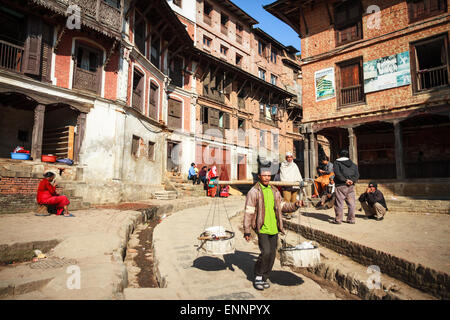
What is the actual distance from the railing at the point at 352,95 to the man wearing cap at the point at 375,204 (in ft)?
26.1

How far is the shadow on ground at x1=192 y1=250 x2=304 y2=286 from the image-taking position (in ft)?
13.9

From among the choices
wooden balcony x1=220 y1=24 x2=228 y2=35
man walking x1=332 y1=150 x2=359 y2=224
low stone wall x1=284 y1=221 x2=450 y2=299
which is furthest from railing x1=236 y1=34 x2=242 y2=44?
low stone wall x1=284 y1=221 x2=450 y2=299

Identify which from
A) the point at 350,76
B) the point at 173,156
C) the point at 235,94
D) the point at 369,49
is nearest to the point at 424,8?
the point at 369,49

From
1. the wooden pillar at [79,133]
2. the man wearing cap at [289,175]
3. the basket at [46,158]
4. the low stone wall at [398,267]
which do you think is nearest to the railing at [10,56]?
the wooden pillar at [79,133]

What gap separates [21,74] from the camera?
1084 centimetres

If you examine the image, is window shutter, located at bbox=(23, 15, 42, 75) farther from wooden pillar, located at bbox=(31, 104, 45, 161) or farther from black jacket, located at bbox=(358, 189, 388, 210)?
black jacket, located at bbox=(358, 189, 388, 210)

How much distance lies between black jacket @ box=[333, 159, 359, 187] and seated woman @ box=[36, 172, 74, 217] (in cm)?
822

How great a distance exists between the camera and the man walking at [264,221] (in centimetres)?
391

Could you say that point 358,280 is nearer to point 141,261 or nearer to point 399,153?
point 141,261

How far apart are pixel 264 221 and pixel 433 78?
13.4m

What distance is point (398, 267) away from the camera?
4172 millimetres

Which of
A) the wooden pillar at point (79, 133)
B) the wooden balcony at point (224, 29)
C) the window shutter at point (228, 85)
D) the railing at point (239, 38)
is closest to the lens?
the wooden pillar at point (79, 133)

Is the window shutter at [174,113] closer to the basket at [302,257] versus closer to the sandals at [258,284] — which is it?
the sandals at [258,284]

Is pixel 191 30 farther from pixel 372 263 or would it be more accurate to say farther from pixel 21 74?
pixel 372 263
